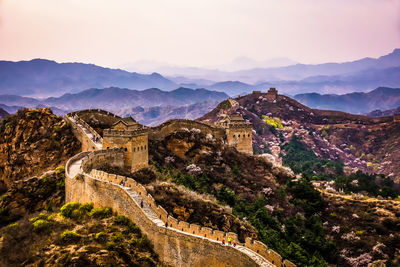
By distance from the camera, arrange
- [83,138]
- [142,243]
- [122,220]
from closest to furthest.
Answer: [142,243] → [122,220] → [83,138]

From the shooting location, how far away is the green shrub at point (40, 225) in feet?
78.2

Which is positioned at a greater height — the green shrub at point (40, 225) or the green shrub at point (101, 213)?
the green shrub at point (101, 213)

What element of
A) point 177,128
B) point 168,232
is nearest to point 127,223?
point 168,232

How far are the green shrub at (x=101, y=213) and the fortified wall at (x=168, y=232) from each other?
403 millimetres

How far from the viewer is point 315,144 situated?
410 ft

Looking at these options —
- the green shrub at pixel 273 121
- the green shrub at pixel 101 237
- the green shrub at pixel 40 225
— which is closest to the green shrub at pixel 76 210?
the green shrub at pixel 40 225

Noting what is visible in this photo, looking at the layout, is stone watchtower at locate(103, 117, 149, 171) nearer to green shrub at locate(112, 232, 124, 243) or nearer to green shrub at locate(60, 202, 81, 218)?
green shrub at locate(60, 202, 81, 218)

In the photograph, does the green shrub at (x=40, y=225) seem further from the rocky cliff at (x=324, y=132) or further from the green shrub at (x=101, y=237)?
the rocky cliff at (x=324, y=132)

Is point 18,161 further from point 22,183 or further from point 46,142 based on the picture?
point 22,183

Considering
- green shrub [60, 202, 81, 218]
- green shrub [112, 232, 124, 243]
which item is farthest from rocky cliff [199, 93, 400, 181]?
green shrub [112, 232, 124, 243]

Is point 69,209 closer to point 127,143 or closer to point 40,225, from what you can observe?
point 40,225

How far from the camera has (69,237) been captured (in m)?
22.4

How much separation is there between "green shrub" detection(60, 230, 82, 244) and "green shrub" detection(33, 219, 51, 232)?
202 centimetres

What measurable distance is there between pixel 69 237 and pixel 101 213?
10.8 feet
